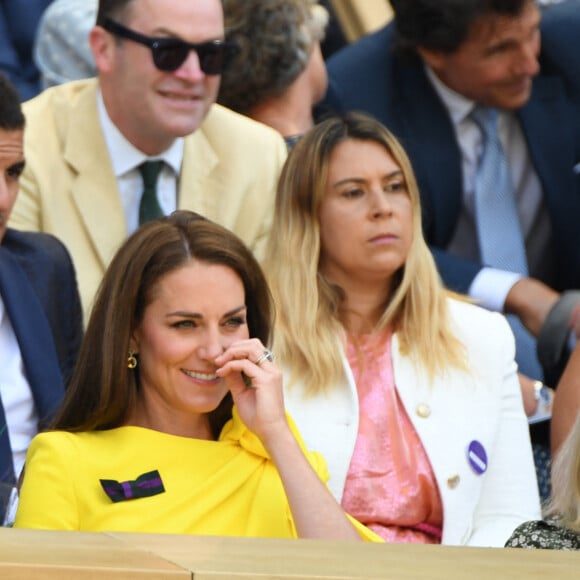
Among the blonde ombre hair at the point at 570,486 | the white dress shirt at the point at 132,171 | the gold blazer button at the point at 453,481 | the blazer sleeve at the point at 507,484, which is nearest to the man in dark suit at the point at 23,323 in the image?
the white dress shirt at the point at 132,171

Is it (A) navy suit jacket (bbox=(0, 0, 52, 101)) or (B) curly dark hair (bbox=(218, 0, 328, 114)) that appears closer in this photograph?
(B) curly dark hair (bbox=(218, 0, 328, 114))

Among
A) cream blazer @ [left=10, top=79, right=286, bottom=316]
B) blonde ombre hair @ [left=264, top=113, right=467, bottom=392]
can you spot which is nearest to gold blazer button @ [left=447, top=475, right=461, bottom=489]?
blonde ombre hair @ [left=264, top=113, right=467, bottom=392]

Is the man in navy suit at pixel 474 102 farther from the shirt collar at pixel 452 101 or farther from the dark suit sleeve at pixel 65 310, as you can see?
the dark suit sleeve at pixel 65 310

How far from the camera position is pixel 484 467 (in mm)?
3531

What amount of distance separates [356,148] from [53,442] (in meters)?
1.32

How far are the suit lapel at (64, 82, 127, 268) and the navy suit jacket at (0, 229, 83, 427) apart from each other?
0.35 metres

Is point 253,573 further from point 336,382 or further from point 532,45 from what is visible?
point 532,45

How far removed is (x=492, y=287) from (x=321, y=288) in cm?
84

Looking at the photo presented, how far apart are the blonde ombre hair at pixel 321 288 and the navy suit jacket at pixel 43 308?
474mm

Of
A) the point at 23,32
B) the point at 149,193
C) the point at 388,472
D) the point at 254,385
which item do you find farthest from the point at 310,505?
the point at 23,32

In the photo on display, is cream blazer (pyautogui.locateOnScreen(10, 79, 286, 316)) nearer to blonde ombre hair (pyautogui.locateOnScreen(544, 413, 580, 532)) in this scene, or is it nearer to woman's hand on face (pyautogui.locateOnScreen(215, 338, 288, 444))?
woman's hand on face (pyautogui.locateOnScreen(215, 338, 288, 444))

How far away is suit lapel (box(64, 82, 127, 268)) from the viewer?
3.97 metres

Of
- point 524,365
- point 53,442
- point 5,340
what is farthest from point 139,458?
point 524,365

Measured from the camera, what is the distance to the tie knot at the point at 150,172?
163 inches
